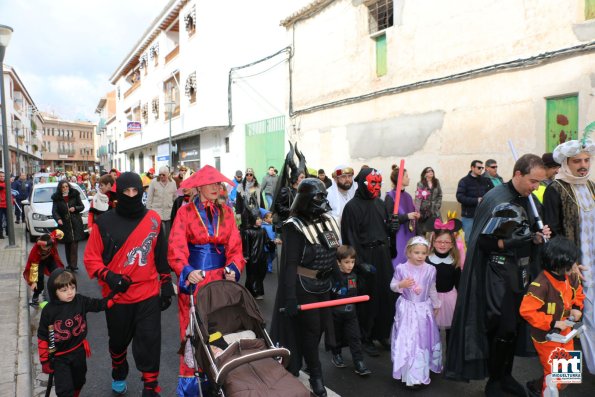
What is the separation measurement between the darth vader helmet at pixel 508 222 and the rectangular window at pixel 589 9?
6.07 m

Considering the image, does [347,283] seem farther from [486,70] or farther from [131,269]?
[486,70]

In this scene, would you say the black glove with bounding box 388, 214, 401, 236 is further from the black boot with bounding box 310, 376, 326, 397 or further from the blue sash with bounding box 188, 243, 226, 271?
the blue sash with bounding box 188, 243, 226, 271

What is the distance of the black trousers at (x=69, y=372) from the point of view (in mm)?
3742

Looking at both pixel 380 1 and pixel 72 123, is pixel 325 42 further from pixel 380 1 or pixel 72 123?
pixel 72 123

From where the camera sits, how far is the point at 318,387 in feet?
13.5

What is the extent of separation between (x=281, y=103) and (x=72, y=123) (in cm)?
9606

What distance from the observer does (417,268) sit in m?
4.65

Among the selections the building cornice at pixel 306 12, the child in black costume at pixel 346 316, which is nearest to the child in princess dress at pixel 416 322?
the child in black costume at pixel 346 316

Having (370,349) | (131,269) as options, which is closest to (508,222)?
(370,349)

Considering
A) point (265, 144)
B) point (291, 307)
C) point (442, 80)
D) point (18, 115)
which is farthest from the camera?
point (18, 115)

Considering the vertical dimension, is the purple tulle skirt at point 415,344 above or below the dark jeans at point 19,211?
below

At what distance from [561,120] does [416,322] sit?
20.1ft

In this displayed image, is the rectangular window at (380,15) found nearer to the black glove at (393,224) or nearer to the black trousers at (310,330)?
the black glove at (393,224)

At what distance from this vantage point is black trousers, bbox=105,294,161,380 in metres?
3.99
